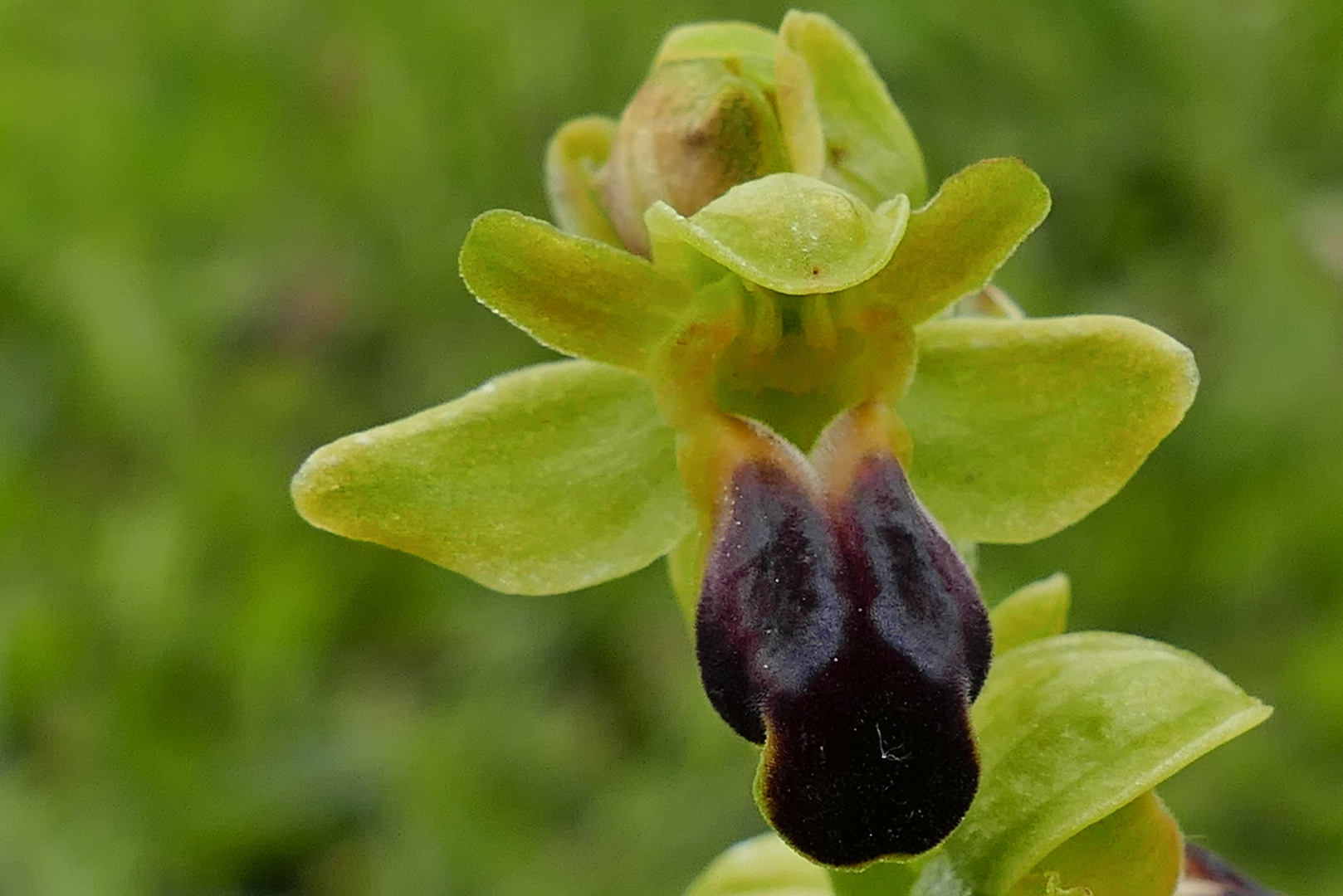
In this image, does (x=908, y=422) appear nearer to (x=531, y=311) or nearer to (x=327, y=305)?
(x=531, y=311)

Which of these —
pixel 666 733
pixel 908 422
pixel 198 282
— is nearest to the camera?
pixel 908 422

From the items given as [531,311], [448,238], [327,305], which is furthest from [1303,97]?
[531,311]

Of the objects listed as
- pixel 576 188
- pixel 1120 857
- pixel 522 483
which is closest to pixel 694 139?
pixel 576 188

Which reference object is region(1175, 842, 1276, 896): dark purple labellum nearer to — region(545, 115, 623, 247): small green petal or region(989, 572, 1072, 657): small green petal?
region(989, 572, 1072, 657): small green petal

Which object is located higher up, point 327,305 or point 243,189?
point 243,189

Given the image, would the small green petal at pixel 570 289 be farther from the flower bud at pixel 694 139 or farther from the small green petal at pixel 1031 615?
the small green petal at pixel 1031 615

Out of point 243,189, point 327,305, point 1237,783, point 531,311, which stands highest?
point 531,311
